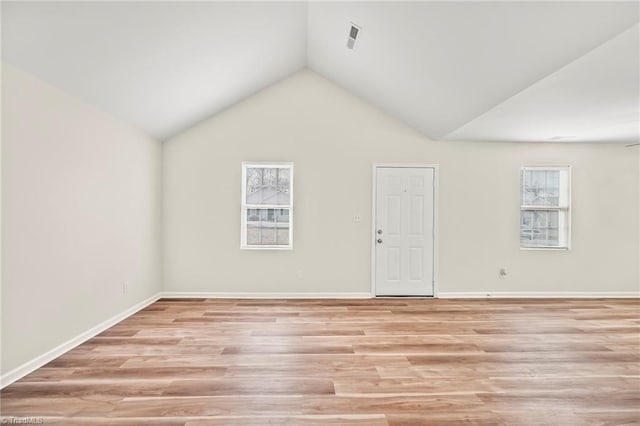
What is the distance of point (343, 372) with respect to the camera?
110 inches

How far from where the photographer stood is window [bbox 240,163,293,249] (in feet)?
18.0

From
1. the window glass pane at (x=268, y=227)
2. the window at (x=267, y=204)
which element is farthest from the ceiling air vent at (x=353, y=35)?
the window glass pane at (x=268, y=227)

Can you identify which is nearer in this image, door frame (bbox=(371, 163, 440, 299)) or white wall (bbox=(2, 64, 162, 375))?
white wall (bbox=(2, 64, 162, 375))

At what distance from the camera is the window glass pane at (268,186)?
549cm

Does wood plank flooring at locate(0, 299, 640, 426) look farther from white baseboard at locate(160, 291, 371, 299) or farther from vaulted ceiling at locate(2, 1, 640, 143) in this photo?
vaulted ceiling at locate(2, 1, 640, 143)

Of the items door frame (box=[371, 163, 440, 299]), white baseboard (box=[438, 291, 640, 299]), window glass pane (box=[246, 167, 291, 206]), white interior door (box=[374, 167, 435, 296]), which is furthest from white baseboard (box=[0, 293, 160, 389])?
white baseboard (box=[438, 291, 640, 299])

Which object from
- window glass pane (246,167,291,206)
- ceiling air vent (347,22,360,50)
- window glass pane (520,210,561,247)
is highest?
ceiling air vent (347,22,360,50)

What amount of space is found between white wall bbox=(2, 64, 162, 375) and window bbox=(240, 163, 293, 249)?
5.09ft

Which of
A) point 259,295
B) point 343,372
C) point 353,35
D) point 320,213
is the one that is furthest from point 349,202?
point 343,372

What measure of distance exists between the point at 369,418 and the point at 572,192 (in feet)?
17.1

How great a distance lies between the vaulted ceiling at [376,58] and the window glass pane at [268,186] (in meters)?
1.13

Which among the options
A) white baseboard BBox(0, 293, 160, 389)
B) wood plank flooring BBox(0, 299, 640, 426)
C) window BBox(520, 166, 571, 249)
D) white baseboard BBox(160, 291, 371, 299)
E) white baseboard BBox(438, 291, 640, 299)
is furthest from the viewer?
window BBox(520, 166, 571, 249)

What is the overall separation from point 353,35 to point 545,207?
4.03 m

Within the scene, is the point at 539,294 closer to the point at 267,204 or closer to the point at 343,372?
the point at 343,372
